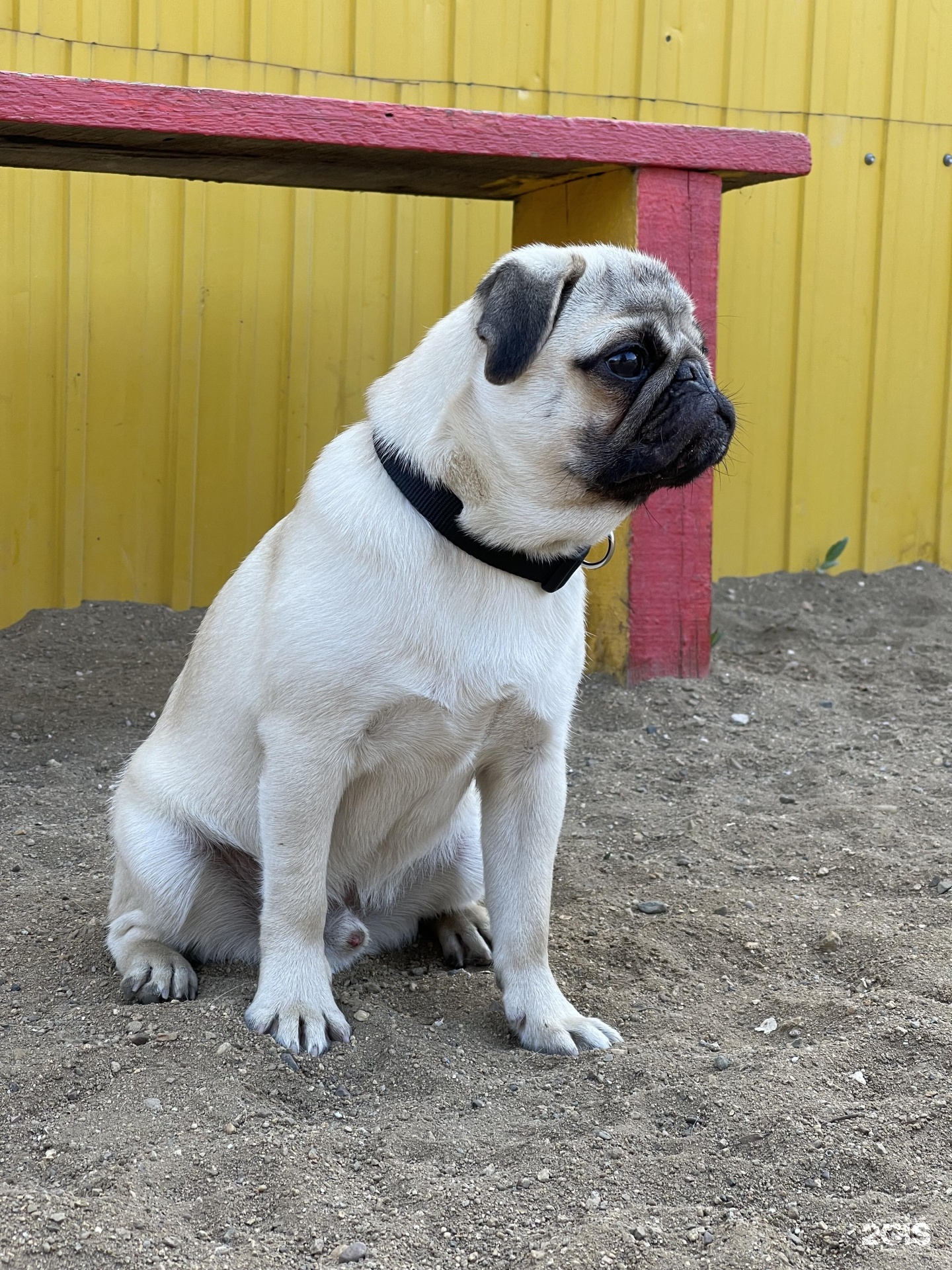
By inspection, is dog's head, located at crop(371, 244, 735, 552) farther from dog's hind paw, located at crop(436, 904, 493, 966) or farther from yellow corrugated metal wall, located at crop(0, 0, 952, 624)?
yellow corrugated metal wall, located at crop(0, 0, 952, 624)

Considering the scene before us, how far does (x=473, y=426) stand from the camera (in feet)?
7.68

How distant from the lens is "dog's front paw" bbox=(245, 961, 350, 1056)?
234 centimetres

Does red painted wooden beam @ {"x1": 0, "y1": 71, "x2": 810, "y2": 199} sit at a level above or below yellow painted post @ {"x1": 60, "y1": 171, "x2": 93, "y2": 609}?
above

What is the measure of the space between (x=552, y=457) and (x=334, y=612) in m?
0.47

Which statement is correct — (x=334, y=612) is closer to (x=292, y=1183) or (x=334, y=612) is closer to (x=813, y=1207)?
(x=292, y=1183)

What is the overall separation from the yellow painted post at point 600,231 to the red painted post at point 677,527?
33 mm

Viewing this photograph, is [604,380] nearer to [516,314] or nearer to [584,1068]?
[516,314]

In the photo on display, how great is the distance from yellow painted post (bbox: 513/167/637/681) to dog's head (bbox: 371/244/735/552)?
194 cm

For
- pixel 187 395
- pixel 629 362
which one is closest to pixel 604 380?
pixel 629 362

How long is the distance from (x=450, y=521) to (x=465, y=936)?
103cm

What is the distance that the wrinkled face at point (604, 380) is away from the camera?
2279 millimetres

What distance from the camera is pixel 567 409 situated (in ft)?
7.57

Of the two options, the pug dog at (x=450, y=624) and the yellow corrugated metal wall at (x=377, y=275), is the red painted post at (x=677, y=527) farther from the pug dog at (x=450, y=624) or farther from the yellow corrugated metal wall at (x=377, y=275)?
the pug dog at (x=450, y=624)

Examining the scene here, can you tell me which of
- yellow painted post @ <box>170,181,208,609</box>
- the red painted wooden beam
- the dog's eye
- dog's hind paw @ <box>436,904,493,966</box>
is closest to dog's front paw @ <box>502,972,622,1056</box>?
dog's hind paw @ <box>436,904,493,966</box>
